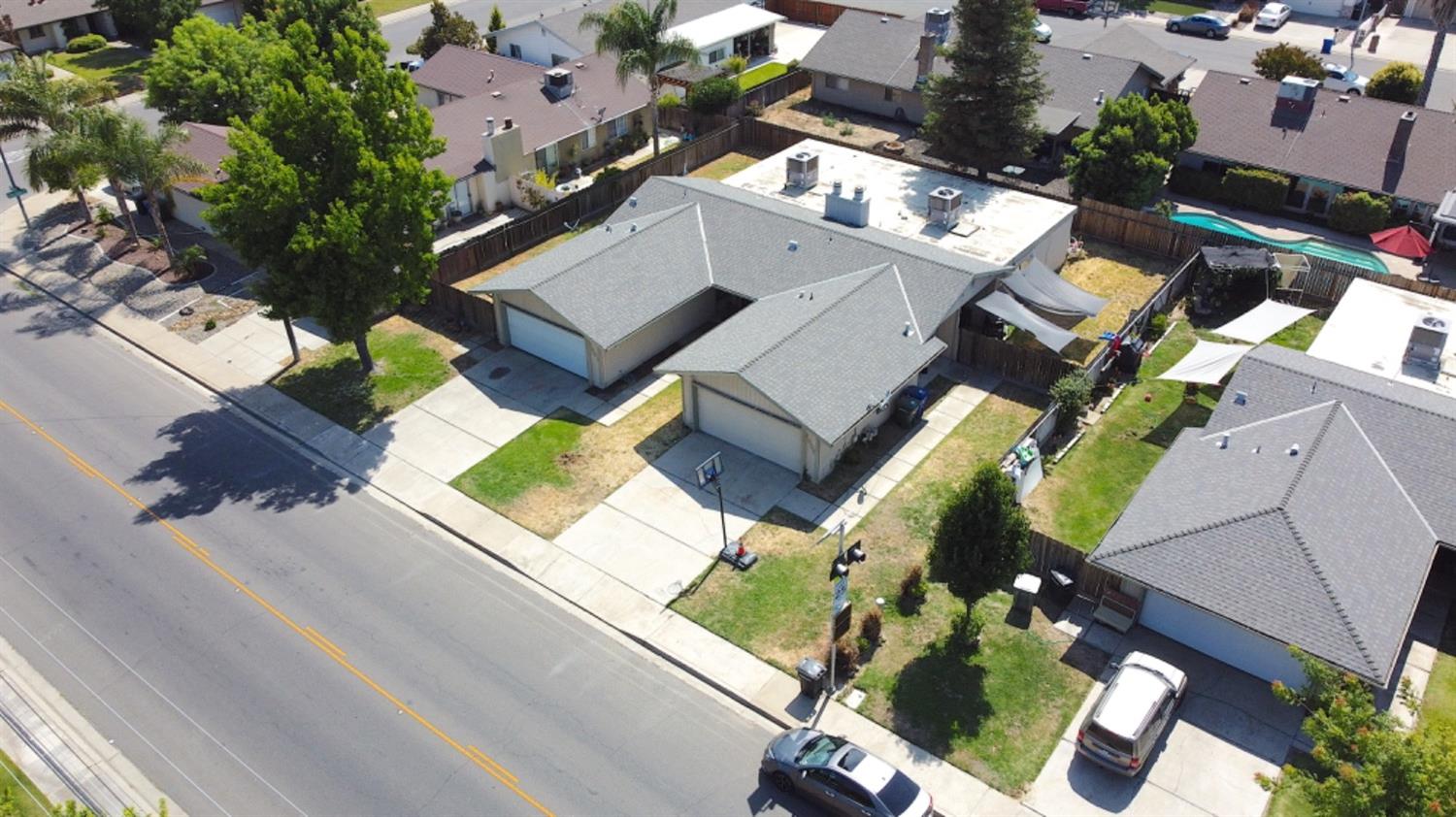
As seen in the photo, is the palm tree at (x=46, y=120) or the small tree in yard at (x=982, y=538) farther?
the palm tree at (x=46, y=120)

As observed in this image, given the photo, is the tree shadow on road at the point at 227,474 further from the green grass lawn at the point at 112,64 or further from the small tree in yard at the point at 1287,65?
the small tree in yard at the point at 1287,65

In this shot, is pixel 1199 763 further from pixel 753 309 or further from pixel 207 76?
pixel 207 76

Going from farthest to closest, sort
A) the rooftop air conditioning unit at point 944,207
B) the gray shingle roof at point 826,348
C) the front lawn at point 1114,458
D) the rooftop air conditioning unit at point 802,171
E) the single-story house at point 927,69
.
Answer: the single-story house at point 927,69 < the rooftop air conditioning unit at point 802,171 < the rooftop air conditioning unit at point 944,207 < the gray shingle roof at point 826,348 < the front lawn at point 1114,458

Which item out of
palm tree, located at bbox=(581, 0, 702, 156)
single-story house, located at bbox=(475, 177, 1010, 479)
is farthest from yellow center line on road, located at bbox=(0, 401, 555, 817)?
palm tree, located at bbox=(581, 0, 702, 156)

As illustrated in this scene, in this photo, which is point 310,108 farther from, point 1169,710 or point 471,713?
point 1169,710

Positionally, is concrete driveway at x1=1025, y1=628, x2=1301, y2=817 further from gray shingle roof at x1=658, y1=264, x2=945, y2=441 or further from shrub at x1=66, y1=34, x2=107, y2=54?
shrub at x1=66, y1=34, x2=107, y2=54

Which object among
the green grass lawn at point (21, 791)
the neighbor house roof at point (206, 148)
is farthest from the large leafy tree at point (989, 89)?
the green grass lawn at point (21, 791)
